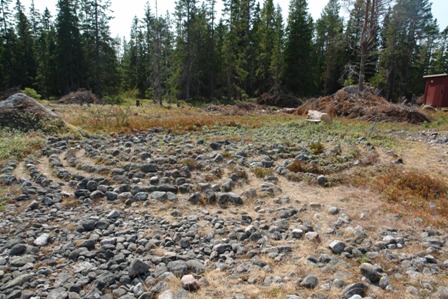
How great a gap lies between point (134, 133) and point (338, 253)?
11.3 m

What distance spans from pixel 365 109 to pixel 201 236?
1820cm

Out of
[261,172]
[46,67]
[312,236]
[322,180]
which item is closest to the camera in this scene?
[312,236]

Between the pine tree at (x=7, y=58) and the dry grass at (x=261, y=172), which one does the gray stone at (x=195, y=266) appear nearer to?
the dry grass at (x=261, y=172)

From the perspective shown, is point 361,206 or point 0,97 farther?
point 0,97

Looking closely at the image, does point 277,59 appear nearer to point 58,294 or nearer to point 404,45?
point 404,45

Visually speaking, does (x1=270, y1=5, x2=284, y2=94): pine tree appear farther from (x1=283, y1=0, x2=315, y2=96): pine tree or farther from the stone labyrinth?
the stone labyrinth

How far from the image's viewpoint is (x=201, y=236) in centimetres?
473

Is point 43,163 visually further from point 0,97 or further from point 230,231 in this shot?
point 0,97

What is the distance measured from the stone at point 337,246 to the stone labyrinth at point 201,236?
0.02 m

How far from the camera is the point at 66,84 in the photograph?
155 ft

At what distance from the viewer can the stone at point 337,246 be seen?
165 inches

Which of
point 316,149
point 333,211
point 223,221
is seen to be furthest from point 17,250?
point 316,149

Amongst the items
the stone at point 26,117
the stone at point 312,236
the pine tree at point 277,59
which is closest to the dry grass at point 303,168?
the stone at point 312,236

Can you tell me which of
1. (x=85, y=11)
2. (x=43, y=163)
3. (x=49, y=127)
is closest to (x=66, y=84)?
(x=85, y=11)
